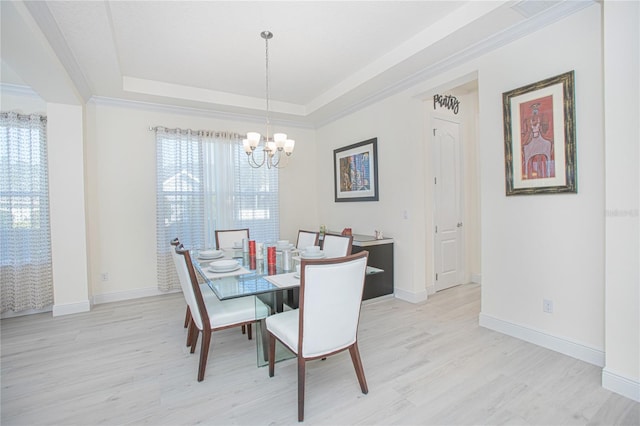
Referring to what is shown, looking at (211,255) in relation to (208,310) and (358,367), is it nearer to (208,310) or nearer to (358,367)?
(208,310)

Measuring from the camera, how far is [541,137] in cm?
252

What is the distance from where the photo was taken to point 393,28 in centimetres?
285

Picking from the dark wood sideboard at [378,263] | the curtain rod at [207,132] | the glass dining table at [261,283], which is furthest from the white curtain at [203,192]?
the dark wood sideboard at [378,263]

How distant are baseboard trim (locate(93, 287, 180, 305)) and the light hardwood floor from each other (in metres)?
0.84

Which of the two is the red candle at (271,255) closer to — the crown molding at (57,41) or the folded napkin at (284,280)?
the folded napkin at (284,280)

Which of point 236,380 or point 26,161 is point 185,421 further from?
point 26,161

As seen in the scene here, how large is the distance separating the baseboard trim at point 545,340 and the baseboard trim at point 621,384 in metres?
0.30

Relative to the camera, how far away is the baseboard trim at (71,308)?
3.54 meters

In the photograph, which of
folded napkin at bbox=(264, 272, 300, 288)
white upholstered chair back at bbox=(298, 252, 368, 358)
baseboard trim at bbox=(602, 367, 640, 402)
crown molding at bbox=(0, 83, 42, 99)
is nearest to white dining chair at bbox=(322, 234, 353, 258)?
folded napkin at bbox=(264, 272, 300, 288)

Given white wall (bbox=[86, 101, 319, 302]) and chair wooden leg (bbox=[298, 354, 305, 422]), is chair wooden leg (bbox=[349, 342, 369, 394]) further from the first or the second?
white wall (bbox=[86, 101, 319, 302])

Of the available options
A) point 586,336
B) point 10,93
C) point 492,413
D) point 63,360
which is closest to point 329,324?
point 492,413

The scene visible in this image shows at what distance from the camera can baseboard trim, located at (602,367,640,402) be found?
1.87 meters

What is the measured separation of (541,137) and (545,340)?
1.67m

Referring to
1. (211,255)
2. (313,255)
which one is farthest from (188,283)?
(313,255)
